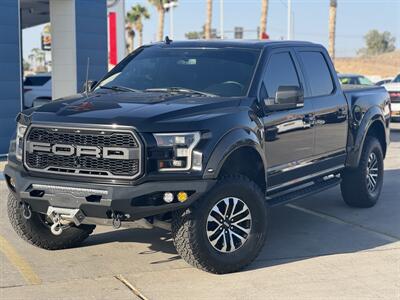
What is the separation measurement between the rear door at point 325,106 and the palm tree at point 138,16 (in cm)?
6137

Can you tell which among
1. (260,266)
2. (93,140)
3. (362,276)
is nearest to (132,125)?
(93,140)

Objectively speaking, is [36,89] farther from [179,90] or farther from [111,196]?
[111,196]

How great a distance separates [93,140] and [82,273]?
1242 millimetres

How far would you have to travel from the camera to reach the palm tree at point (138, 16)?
6761 centimetres

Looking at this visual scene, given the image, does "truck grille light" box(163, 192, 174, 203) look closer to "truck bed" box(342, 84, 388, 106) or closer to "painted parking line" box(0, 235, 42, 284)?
"painted parking line" box(0, 235, 42, 284)

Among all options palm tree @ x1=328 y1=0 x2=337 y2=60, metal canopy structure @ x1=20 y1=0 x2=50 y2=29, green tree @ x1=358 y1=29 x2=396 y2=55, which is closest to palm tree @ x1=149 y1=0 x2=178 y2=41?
palm tree @ x1=328 y1=0 x2=337 y2=60

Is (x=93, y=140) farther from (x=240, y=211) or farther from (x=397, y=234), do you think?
(x=397, y=234)

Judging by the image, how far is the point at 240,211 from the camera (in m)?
5.61

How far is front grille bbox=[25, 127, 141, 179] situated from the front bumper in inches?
4.1

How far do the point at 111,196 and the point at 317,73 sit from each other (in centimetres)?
347

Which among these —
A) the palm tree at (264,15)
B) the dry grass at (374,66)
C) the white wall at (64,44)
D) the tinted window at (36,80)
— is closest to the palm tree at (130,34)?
the dry grass at (374,66)

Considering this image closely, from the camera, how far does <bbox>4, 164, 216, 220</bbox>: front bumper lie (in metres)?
5.00

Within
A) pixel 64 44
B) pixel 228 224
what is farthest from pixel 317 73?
pixel 64 44

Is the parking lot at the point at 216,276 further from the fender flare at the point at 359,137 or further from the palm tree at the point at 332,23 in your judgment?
the palm tree at the point at 332,23
